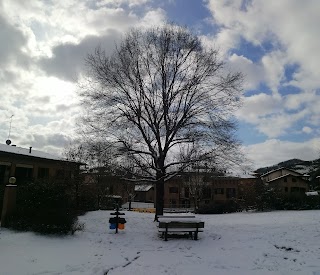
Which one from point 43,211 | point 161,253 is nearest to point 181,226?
point 161,253

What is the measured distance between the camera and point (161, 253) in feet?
37.2

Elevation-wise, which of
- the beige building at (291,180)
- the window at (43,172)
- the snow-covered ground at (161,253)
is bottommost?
the snow-covered ground at (161,253)

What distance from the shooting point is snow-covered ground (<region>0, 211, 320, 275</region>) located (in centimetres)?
927

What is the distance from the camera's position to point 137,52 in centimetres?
2017

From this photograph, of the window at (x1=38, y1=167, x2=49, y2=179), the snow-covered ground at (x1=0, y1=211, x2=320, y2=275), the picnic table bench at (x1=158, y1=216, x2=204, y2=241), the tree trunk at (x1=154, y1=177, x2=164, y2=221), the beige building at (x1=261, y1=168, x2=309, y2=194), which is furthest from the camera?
the beige building at (x1=261, y1=168, x2=309, y2=194)

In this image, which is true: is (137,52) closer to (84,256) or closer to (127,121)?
(127,121)

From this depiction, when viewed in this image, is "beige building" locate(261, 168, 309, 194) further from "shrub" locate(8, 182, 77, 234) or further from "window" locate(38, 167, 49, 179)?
"shrub" locate(8, 182, 77, 234)

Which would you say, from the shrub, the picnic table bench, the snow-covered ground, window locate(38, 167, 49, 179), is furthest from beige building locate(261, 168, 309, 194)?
the shrub

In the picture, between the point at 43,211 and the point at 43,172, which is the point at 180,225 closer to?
the point at 43,211

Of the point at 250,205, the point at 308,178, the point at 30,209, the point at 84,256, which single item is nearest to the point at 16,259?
the point at 84,256

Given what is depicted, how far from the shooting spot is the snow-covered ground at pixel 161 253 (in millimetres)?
9273

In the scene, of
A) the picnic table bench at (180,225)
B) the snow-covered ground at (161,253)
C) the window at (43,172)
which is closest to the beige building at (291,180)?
the window at (43,172)

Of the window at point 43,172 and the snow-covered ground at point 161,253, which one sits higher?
the window at point 43,172

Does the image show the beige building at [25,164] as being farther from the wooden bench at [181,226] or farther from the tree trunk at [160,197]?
the wooden bench at [181,226]
